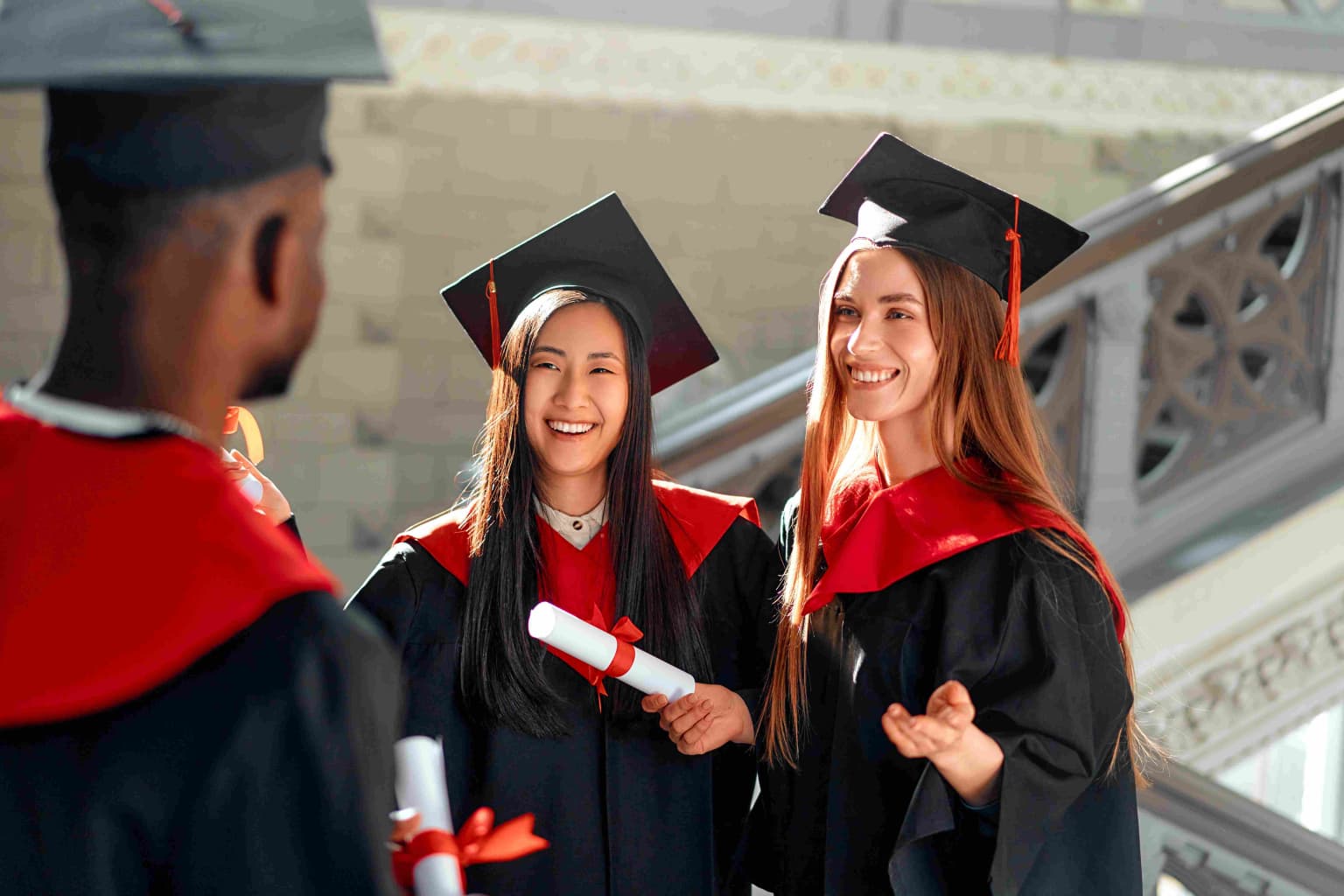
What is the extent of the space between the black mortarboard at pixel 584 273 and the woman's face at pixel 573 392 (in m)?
0.07

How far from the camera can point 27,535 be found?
2.93 ft

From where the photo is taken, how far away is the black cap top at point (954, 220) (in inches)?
76.3

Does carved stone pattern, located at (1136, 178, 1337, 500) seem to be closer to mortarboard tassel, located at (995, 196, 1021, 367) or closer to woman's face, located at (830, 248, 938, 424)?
mortarboard tassel, located at (995, 196, 1021, 367)

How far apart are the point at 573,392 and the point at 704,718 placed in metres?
0.49

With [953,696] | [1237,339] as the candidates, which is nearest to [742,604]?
[953,696]

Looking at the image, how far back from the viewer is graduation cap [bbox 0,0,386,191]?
86cm

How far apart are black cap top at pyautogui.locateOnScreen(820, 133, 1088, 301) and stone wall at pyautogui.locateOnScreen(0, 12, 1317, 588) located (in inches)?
135

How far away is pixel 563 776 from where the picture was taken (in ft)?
6.37

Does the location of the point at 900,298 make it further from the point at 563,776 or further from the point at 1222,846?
the point at 1222,846

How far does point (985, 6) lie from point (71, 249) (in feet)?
17.7

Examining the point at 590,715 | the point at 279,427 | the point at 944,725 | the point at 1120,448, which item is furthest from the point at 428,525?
the point at 279,427

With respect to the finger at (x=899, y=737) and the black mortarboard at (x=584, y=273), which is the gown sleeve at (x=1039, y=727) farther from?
the black mortarboard at (x=584, y=273)

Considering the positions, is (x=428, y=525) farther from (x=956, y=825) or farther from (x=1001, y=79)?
(x=1001, y=79)

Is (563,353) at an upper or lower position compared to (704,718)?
upper
